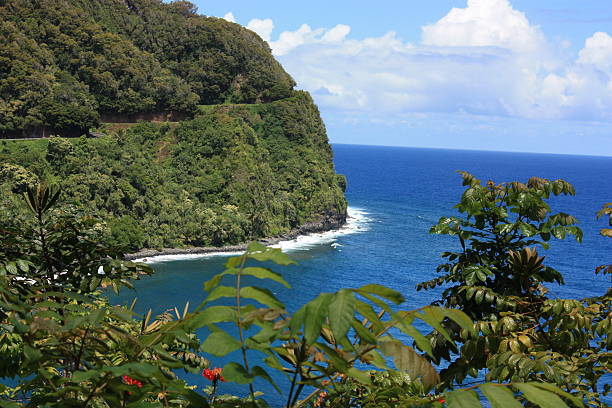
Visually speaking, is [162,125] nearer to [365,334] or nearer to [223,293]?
[223,293]

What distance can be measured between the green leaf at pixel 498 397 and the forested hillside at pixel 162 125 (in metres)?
49.8

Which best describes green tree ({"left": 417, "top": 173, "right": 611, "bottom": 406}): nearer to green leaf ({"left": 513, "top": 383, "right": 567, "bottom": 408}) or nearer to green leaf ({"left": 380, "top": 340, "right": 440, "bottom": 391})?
green leaf ({"left": 380, "top": 340, "right": 440, "bottom": 391})

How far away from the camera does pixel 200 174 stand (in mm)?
66062

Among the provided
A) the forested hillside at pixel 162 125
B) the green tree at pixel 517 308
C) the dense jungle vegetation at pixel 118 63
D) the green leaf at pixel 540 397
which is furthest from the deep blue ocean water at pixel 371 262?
the green leaf at pixel 540 397

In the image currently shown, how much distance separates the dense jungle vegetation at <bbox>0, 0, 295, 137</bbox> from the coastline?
66.2 feet

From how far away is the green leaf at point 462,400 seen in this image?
4.76 ft

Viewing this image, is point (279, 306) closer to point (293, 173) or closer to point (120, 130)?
point (120, 130)

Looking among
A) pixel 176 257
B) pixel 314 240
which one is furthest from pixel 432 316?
pixel 314 240

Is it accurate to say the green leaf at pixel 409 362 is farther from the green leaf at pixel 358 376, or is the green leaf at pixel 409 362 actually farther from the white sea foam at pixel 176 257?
the white sea foam at pixel 176 257

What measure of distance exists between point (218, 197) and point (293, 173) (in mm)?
14648

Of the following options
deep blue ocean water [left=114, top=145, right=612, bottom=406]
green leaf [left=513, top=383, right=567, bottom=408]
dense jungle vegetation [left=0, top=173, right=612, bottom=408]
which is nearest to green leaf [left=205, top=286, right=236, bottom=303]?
dense jungle vegetation [left=0, top=173, right=612, bottom=408]

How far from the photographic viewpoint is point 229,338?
1644mm

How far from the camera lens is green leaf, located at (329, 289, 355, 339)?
1.34 m

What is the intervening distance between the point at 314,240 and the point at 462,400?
65.1 meters
